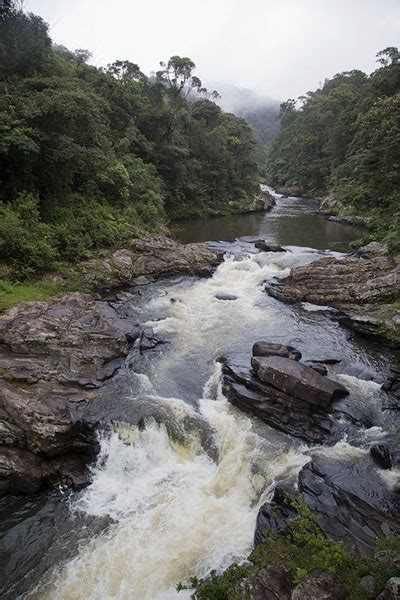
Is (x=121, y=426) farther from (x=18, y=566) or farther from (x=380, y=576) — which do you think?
(x=380, y=576)

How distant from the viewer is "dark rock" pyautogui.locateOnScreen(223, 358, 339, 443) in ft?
33.2

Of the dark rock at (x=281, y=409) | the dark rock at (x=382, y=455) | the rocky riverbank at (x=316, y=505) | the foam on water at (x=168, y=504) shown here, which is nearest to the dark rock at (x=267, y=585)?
the rocky riverbank at (x=316, y=505)

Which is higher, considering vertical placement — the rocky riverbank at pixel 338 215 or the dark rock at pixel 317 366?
the rocky riverbank at pixel 338 215

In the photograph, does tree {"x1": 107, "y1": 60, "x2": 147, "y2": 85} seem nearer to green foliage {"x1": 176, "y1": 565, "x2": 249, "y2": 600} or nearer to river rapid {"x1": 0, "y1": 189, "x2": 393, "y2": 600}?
river rapid {"x1": 0, "y1": 189, "x2": 393, "y2": 600}

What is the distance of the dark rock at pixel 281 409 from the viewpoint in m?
10.1

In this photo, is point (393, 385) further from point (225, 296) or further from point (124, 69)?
point (124, 69)

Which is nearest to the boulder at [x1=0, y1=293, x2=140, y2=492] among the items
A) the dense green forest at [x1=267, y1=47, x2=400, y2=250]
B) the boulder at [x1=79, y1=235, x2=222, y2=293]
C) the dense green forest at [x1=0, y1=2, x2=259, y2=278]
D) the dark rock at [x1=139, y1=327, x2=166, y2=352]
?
the dark rock at [x1=139, y1=327, x2=166, y2=352]

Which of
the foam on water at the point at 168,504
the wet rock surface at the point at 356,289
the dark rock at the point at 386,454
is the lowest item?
the foam on water at the point at 168,504

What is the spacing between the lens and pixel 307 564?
5.68 m

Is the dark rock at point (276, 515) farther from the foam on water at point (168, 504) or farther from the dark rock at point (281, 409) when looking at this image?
the dark rock at point (281, 409)

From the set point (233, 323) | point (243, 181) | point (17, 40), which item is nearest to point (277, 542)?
point (233, 323)

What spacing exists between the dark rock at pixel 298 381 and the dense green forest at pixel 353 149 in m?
12.6

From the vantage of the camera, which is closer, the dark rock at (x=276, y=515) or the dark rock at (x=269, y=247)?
the dark rock at (x=276, y=515)

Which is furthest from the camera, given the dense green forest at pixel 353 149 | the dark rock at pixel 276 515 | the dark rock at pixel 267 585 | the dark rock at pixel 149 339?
the dense green forest at pixel 353 149
